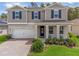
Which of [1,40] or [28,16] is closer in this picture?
[1,40]

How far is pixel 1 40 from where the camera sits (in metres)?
20.7

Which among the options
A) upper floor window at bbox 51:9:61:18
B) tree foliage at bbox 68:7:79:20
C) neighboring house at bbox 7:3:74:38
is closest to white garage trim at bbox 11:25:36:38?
neighboring house at bbox 7:3:74:38

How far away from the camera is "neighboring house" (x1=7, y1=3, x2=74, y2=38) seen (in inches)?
853

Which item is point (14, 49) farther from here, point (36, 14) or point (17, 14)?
point (36, 14)

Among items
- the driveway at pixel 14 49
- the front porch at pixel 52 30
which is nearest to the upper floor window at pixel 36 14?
the front porch at pixel 52 30

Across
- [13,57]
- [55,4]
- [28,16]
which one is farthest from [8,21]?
[13,57]

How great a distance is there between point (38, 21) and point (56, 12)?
6.81ft

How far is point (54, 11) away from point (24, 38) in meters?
3.96

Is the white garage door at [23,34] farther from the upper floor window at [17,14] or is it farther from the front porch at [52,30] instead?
the upper floor window at [17,14]

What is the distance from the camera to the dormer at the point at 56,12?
2260cm

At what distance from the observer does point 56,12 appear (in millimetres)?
22609

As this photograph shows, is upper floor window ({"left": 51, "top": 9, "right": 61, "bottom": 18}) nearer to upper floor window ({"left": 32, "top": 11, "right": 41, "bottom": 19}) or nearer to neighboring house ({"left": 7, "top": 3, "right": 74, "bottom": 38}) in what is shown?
neighboring house ({"left": 7, "top": 3, "right": 74, "bottom": 38})

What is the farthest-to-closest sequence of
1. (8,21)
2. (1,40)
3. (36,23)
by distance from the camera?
(8,21) < (36,23) < (1,40)

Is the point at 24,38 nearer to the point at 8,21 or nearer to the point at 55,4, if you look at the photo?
the point at 8,21
